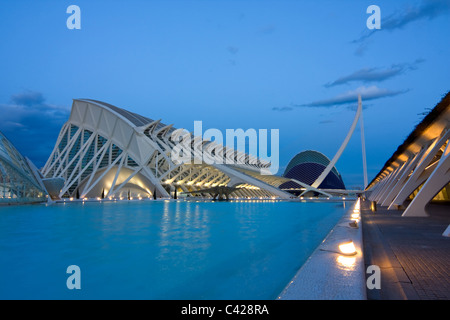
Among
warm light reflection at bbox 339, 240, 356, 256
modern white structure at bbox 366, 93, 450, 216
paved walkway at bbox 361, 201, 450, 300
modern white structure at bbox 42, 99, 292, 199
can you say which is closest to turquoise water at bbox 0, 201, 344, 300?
warm light reflection at bbox 339, 240, 356, 256

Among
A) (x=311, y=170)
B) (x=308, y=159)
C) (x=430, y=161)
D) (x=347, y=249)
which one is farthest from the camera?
(x=308, y=159)

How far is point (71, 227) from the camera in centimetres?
1060

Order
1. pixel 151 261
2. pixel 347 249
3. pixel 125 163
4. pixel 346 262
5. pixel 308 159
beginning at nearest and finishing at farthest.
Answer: pixel 346 262, pixel 347 249, pixel 151 261, pixel 125 163, pixel 308 159

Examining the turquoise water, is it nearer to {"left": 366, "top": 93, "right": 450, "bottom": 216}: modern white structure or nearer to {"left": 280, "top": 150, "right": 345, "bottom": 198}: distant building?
{"left": 366, "top": 93, "right": 450, "bottom": 216}: modern white structure

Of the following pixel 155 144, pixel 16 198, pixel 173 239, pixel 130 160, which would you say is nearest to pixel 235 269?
pixel 173 239

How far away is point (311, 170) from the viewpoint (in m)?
79.1

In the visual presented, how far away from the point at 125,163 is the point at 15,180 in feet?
61.7

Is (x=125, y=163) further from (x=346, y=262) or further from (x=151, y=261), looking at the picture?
(x=346, y=262)

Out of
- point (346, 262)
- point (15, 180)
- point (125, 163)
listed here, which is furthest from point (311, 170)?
point (346, 262)

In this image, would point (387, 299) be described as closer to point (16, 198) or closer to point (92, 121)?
point (16, 198)

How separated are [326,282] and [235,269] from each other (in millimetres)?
3279

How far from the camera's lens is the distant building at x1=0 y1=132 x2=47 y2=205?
19438 mm
